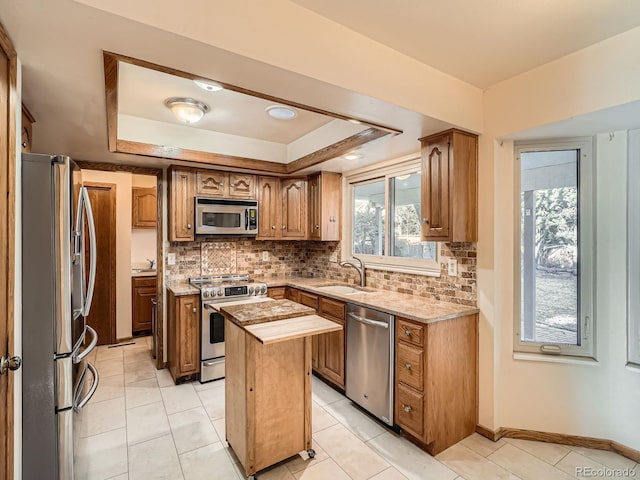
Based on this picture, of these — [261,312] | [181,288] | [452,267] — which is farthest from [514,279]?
[181,288]

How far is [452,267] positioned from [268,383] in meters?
1.65

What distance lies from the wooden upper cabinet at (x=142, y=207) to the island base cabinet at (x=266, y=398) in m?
3.52

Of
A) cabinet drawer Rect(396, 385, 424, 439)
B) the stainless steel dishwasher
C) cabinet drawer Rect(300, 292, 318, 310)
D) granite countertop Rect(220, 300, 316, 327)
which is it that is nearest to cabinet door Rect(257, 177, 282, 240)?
cabinet drawer Rect(300, 292, 318, 310)

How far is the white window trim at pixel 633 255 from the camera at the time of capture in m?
2.09

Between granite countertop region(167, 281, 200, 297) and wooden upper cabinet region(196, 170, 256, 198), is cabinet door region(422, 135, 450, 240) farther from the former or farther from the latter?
granite countertop region(167, 281, 200, 297)

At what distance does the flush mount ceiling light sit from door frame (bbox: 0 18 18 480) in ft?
3.63

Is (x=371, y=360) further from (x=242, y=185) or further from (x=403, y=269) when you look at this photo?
(x=242, y=185)

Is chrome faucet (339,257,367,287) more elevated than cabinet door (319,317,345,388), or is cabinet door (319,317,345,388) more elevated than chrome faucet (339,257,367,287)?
chrome faucet (339,257,367,287)

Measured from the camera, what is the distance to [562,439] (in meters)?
2.26

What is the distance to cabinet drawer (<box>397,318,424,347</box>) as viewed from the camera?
217 cm

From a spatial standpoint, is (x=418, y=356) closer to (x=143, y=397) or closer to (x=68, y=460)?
(x=68, y=460)

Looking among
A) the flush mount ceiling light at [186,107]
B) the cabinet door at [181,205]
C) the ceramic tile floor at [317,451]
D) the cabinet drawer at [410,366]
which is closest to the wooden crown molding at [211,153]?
the cabinet door at [181,205]

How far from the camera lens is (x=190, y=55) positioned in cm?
137

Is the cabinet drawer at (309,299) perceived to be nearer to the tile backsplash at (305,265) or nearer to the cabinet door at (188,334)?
the tile backsplash at (305,265)
